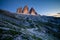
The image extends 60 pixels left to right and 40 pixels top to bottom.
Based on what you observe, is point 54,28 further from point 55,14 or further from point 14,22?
point 14,22

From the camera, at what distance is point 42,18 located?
120ft

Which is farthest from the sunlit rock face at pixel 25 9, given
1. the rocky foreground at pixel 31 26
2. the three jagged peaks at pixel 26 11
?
the rocky foreground at pixel 31 26

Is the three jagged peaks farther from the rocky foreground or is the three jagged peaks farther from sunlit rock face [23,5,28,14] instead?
the rocky foreground

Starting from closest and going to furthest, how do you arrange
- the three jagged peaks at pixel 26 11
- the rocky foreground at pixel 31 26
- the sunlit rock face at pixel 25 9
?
1. the rocky foreground at pixel 31 26
2. the sunlit rock face at pixel 25 9
3. the three jagged peaks at pixel 26 11

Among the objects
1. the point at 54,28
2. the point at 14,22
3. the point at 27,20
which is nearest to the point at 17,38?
the point at 14,22

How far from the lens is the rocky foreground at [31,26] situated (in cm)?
2677

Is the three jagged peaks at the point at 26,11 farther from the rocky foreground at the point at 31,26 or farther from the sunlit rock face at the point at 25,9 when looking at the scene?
the rocky foreground at the point at 31,26

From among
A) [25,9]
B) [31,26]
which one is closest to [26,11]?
[25,9]

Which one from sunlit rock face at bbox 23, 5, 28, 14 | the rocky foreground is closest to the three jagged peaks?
sunlit rock face at bbox 23, 5, 28, 14

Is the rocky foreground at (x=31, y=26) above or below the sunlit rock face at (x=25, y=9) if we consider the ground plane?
below

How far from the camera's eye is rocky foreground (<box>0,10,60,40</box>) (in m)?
26.8

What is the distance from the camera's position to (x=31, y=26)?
32.8 m

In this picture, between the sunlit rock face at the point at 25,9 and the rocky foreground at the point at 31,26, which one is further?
the sunlit rock face at the point at 25,9

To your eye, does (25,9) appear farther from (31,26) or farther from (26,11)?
(31,26)
